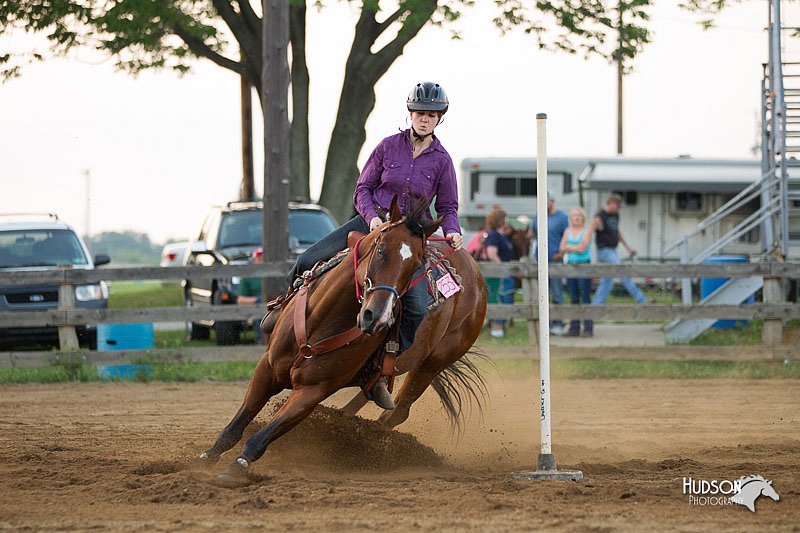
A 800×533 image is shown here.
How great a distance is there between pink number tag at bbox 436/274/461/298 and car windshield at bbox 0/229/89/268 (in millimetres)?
8723

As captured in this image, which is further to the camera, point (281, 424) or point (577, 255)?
point (577, 255)

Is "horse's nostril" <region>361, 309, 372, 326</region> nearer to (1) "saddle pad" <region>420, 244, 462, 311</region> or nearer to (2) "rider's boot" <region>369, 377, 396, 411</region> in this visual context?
(2) "rider's boot" <region>369, 377, 396, 411</region>

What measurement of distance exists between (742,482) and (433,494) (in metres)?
1.89

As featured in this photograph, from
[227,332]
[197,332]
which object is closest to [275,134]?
[227,332]

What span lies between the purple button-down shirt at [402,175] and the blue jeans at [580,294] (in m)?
8.69

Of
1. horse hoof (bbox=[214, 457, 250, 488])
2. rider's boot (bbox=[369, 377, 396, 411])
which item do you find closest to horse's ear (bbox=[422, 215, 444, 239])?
rider's boot (bbox=[369, 377, 396, 411])

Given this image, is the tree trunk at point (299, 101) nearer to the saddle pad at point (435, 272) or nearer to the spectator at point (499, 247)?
the spectator at point (499, 247)

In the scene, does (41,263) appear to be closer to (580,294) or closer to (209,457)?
(580,294)

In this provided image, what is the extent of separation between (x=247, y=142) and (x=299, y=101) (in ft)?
10.3

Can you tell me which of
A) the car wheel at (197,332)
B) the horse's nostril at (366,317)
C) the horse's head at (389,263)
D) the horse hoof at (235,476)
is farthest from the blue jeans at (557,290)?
the horse's nostril at (366,317)

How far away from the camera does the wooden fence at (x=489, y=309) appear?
12984mm

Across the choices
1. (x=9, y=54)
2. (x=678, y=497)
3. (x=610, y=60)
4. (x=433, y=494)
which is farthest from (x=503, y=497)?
(x=610, y=60)

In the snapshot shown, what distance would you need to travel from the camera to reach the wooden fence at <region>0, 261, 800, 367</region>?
13.0 meters

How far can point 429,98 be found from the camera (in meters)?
7.54
